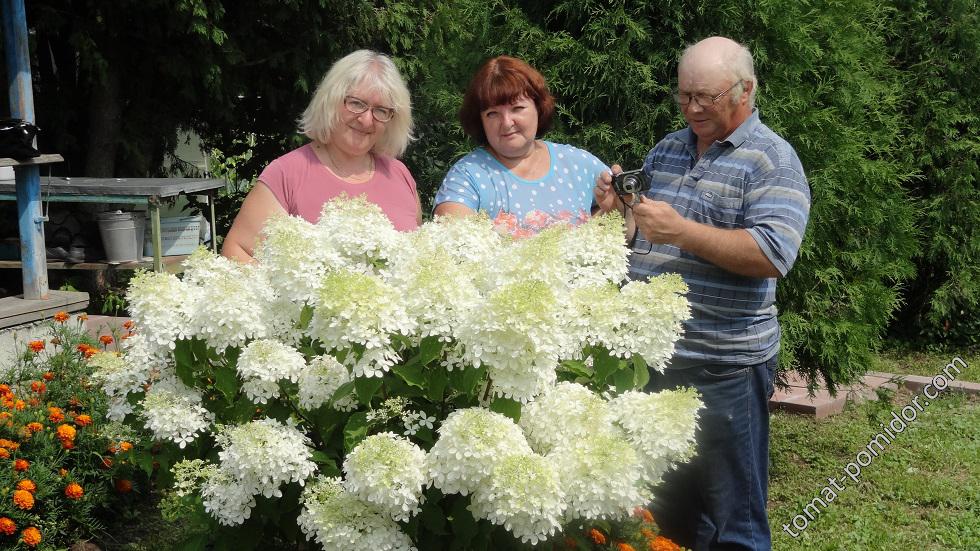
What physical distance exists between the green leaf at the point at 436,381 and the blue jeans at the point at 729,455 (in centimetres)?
121

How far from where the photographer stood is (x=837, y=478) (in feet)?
15.6

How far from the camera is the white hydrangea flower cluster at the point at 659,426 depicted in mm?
1583

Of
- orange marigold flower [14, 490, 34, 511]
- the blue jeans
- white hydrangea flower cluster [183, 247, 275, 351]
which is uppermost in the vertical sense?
white hydrangea flower cluster [183, 247, 275, 351]

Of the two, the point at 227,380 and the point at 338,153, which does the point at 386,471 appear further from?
the point at 338,153

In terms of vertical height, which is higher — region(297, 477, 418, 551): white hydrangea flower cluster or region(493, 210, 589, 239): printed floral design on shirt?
region(493, 210, 589, 239): printed floral design on shirt

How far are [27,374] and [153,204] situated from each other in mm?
2481

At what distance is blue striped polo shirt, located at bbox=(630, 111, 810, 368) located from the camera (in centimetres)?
246

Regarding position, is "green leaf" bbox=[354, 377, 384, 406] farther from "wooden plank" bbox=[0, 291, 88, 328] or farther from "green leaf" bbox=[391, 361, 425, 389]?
"wooden plank" bbox=[0, 291, 88, 328]

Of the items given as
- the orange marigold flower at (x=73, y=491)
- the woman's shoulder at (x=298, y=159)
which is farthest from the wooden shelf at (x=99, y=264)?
the woman's shoulder at (x=298, y=159)

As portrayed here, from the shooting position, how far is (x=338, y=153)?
116 inches

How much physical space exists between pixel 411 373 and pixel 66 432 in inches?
79.6

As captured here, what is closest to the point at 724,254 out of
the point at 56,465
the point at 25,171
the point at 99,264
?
the point at 56,465

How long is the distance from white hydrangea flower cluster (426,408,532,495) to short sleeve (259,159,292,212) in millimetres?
1495

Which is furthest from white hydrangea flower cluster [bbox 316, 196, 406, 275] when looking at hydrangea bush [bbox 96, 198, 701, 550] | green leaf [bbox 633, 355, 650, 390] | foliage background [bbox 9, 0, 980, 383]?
foliage background [bbox 9, 0, 980, 383]
